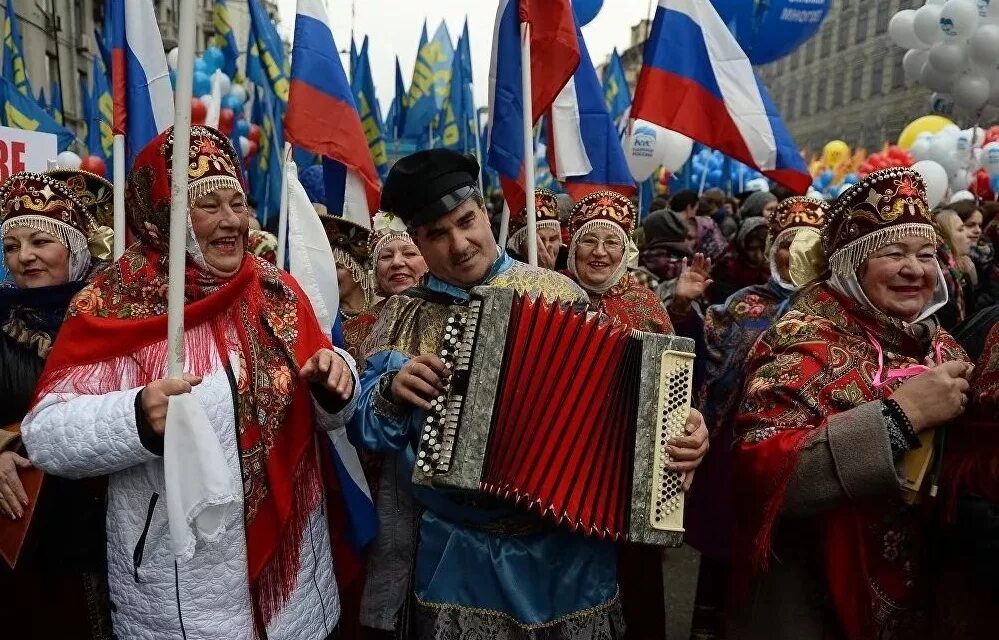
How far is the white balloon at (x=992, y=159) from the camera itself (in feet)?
39.9

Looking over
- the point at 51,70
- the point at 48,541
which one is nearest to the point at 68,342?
the point at 48,541

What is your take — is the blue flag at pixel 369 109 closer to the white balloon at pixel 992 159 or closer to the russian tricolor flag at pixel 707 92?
the russian tricolor flag at pixel 707 92

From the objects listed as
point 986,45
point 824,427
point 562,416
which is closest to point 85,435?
point 562,416

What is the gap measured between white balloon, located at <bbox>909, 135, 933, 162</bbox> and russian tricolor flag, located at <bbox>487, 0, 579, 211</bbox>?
13.8 metres

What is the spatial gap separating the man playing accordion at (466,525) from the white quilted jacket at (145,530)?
0.46m

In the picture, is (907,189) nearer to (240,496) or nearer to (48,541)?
(240,496)

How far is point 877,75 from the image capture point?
3903cm

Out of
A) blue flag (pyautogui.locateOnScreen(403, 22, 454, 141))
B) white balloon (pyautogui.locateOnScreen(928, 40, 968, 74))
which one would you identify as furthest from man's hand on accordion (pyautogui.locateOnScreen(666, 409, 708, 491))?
white balloon (pyautogui.locateOnScreen(928, 40, 968, 74))

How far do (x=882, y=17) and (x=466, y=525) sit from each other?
43013mm

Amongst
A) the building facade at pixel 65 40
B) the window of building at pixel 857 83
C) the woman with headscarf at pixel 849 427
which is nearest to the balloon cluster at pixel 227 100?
the building facade at pixel 65 40

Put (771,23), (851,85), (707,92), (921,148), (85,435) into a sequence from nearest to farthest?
(85,435) → (707,92) → (771,23) → (921,148) → (851,85)

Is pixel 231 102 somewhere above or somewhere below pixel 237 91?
below

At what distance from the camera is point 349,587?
9.81 feet

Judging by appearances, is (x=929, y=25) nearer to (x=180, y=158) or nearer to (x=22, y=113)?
(x=22, y=113)
